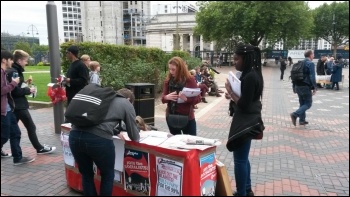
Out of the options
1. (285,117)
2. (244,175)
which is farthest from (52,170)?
(285,117)

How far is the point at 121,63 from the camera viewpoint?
11.5m

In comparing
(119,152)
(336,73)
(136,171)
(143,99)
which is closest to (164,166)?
(136,171)

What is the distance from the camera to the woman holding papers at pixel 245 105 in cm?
315

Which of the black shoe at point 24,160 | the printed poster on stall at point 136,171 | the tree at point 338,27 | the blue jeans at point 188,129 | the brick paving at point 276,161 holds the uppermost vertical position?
the tree at point 338,27

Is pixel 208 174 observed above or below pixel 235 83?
below

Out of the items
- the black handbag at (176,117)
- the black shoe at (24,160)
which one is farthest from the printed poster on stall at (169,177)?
the black shoe at (24,160)

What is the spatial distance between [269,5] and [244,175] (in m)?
2.78

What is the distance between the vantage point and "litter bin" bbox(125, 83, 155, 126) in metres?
6.62

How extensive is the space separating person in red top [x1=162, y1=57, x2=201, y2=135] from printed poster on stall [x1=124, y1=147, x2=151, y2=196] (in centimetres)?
105

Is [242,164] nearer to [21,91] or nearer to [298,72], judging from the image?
[21,91]

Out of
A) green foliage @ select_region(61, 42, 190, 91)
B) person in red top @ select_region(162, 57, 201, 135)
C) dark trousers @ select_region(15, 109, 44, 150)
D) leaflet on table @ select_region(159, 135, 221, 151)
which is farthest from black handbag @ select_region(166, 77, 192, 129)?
green foliage @ select_region(61, 42, 190, 91)

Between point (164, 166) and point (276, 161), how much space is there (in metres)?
2.85

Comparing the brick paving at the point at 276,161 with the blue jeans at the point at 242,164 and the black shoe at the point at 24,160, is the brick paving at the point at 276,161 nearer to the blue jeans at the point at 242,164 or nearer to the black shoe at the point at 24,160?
the black shoe at the point at 24,160

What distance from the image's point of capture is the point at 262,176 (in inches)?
178
